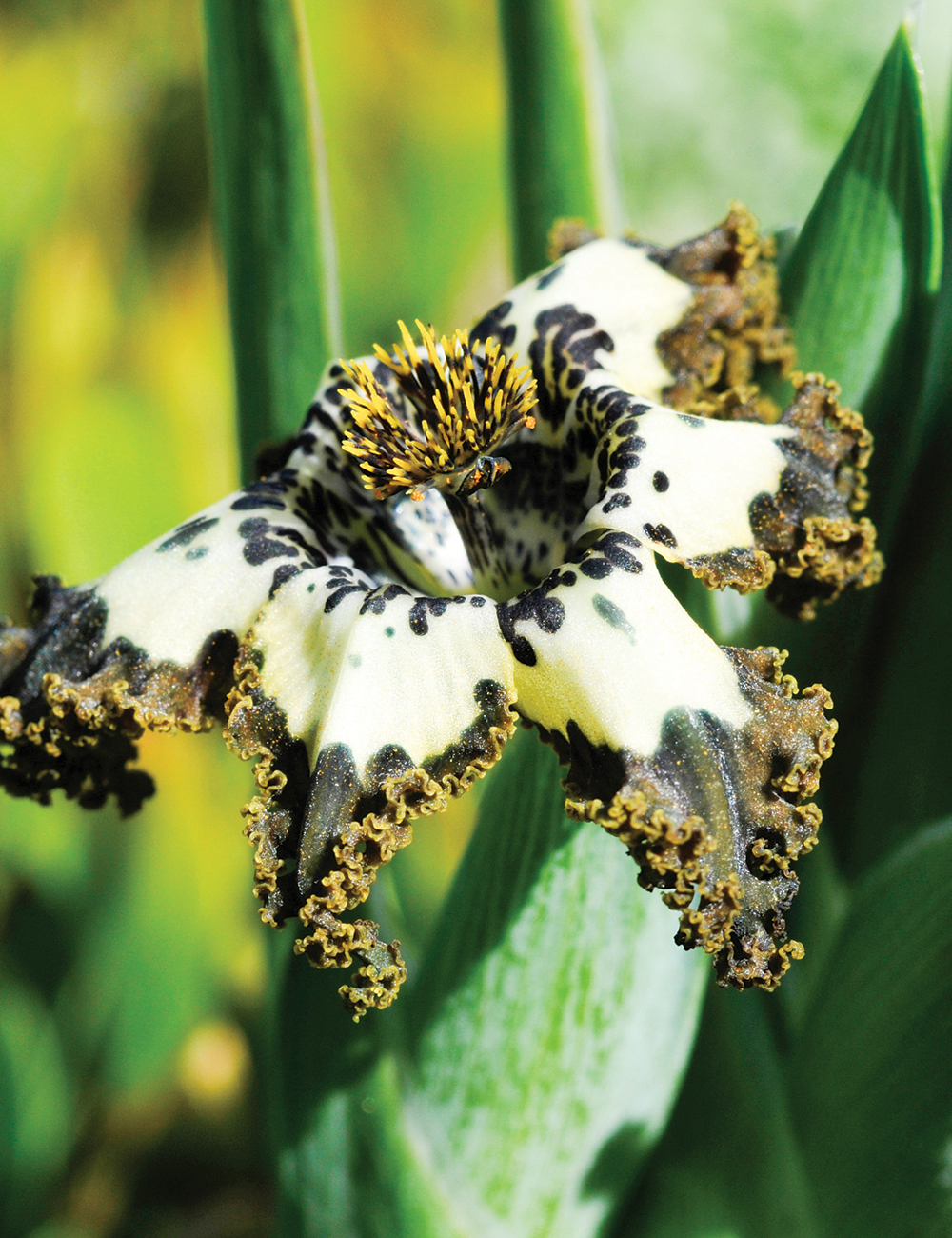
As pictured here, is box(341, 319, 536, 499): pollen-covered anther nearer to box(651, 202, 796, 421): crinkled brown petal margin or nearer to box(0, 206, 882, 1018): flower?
box(0, 206, 882, 1018): flower

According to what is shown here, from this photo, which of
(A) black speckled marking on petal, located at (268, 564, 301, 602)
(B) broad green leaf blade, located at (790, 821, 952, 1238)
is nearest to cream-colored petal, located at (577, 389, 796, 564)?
(A) black speckled marking on petal, located at (268, 564, 301, 602)

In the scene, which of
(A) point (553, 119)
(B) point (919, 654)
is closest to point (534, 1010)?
(B) point (919, 654)

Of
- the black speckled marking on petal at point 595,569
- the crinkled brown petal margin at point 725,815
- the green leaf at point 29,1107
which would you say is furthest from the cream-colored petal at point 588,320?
the green leaf at point 29,1107

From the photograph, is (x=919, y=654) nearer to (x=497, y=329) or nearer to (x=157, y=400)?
(x=497, y=329)

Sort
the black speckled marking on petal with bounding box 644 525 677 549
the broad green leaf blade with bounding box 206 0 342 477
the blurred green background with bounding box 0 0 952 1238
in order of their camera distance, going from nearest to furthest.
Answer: the black speckled marking on petal with bounding box 644 525 677 549
the broad green leaf blade with bounding box 206 0 342 477
the blurred green background with bounding box 0 0 952 1238

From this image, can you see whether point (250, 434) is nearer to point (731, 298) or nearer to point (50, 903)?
point (731, 298)

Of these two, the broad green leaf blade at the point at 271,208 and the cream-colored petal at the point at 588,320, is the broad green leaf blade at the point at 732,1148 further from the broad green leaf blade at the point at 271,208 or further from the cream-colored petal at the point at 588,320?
the broad green leaf blade at the point at 271,208
